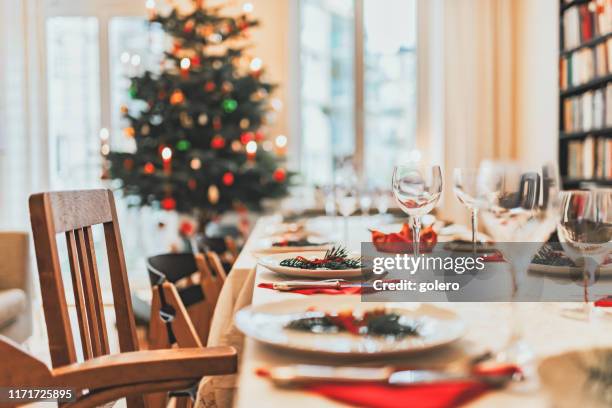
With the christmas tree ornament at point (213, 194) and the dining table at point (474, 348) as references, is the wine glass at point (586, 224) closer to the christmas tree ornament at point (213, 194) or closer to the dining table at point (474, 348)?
the dining table at point (474, 348)

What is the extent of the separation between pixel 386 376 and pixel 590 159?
12.7 ft

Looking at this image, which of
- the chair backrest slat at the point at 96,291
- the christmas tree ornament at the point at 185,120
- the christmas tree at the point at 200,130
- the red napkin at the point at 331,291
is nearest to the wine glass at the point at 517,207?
the red napkin at the point at 331,291

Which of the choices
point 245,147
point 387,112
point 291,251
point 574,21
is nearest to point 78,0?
point 245,147

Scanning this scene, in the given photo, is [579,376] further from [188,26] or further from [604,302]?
[188,26]

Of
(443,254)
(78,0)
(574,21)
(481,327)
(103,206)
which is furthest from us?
(78,0)

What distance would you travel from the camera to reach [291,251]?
5.49ft

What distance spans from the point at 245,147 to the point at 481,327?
367 centimetres

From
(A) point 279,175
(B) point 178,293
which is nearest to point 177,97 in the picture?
(A) point 279,175

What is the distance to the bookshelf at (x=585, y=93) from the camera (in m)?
3.84

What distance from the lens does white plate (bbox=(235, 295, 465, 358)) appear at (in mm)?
688

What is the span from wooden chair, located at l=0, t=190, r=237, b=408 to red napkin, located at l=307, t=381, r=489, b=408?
36cm

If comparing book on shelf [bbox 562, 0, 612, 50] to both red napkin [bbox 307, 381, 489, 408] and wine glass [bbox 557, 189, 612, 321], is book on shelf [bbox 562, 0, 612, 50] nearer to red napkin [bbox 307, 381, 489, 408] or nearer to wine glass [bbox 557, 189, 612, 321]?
wine glass [bbox 557, 189, 612, 321]

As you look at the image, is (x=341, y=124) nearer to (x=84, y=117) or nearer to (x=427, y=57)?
(x=427, y=57)

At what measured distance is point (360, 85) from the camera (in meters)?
5.33
